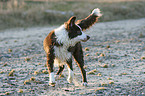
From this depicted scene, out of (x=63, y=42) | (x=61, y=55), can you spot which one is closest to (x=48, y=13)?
(x=61, y=55)

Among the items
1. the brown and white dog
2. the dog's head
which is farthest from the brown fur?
the dog's head

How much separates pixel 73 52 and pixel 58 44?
0.70m

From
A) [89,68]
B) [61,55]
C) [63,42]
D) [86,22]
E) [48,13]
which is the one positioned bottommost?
[89,68]

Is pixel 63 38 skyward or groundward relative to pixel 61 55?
skyward

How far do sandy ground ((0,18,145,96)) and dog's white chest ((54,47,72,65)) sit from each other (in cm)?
77

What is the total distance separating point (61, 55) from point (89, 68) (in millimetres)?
2618

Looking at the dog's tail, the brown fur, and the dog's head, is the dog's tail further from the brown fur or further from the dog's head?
the dog's head

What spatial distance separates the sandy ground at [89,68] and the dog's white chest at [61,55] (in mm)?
768

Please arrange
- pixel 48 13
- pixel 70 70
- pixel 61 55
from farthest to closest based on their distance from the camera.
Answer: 1. pixel 48 13
2. pixel 70 70
3. pixel 61 55

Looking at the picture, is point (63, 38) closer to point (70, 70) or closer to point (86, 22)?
point (70, 70)

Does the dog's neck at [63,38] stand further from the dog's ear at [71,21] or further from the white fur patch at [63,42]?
the dog's ear at [71,21]

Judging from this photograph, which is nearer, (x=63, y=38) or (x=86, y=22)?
(x=63, y=38)

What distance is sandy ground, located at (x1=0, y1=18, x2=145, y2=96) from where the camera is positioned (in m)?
6.89

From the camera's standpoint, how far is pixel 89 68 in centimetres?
930
